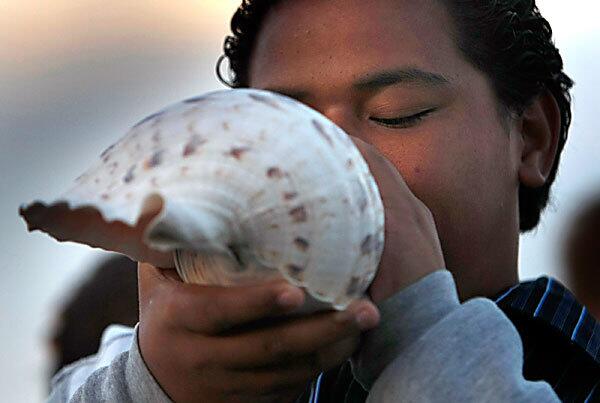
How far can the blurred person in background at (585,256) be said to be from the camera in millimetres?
1994

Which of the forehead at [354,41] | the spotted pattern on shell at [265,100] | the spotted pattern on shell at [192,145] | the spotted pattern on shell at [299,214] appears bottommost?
the forehead at [354,41]

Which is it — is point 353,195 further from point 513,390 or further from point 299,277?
point 513,390

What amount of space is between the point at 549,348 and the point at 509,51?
1.17 feet

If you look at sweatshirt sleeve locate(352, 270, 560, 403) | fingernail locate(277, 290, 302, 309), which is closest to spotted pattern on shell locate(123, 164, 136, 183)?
fingernail locate(277, 290, 302, 309)

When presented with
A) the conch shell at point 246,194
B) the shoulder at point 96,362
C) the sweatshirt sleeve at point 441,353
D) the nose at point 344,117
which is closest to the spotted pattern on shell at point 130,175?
the conch shell at point 246,194

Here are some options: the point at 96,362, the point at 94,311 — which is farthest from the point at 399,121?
the point at 94,311

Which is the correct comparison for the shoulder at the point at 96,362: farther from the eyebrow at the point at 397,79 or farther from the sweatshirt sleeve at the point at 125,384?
the eyebrow at the point at 397,79

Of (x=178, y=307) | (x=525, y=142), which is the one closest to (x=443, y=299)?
(x=178, y=307)

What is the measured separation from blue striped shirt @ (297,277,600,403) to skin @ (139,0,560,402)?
1.3 inches

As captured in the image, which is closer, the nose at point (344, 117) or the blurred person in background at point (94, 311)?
the nose at point (344, 117)

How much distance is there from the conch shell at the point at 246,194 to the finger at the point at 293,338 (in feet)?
0.05

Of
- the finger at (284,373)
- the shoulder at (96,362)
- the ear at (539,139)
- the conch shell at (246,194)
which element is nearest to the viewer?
the conch shell at (246,194)

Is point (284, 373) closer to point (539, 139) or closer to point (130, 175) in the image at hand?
point (130, 175)

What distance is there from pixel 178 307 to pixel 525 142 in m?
0.56
